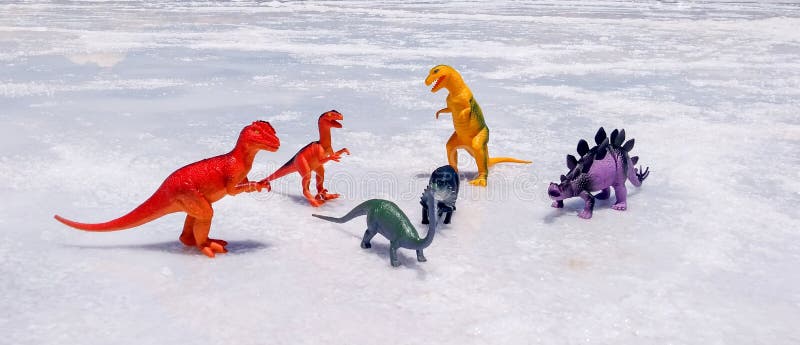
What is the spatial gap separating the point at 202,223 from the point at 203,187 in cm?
16

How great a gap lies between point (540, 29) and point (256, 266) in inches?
452

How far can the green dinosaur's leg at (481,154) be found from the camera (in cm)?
362

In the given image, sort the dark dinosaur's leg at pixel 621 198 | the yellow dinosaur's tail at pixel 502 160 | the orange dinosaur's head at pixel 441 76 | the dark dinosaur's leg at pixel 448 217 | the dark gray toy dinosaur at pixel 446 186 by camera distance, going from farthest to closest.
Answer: the yellow dinosaur's tail at pixel 502 160
the orange dinosaur's head at pixel 441 76
the dark dinosaur's leg at pixel 621 198
the dark dinosaur's leg at pixel 448 217
the dark gray toy dinosaur at pixel 446 186

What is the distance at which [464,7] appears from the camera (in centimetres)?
2005

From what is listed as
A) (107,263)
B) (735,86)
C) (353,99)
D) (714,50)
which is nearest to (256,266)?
(107,263)

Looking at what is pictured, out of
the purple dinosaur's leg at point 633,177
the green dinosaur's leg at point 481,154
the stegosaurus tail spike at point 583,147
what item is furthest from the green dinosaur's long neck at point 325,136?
the purple dinosaur's leg at point 633,177

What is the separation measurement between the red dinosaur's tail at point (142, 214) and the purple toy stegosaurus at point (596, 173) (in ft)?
5.72

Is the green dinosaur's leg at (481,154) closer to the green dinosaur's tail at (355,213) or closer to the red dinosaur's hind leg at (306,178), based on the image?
the red dinosaur's hind leg at (306,178)

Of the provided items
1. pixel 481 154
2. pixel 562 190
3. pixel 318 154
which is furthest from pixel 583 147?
pixel 318 154

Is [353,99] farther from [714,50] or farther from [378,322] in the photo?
[714,50]

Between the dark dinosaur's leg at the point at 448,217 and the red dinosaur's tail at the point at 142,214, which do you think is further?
the dark dinosaur's leg at the point at 448,217

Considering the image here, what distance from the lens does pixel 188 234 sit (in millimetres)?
2682

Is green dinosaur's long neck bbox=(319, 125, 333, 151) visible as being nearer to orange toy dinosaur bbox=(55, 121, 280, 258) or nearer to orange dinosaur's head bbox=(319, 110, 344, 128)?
orange dinosaur's head bbox=(319, 110, 344, 128)

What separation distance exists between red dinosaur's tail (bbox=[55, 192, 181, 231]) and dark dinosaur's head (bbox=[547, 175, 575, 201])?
67.1 inches
